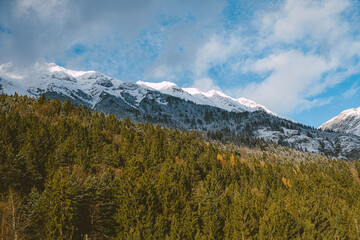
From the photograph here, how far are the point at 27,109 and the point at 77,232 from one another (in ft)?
260

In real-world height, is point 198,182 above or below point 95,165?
below

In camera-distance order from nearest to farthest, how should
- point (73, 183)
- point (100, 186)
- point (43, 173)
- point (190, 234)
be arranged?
point (73, 183) → point (190, 234) → point (100, 186) → point (43, 173)

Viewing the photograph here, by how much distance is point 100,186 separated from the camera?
135 ft

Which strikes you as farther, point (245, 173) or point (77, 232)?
point (245, 173)

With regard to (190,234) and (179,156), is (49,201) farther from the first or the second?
(179,156)

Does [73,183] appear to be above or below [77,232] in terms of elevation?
above

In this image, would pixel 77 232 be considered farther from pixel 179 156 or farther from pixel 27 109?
pixel 27 109

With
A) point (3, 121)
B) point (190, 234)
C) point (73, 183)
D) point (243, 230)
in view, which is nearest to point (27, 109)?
point (3, 121)

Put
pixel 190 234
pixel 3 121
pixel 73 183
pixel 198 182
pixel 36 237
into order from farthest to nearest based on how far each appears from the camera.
Answer: pixel 198 182
pixel 3 121
pixel 190 234
pixel 73 183
pixel 36 237

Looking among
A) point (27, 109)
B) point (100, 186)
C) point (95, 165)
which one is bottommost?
point (100, 186)

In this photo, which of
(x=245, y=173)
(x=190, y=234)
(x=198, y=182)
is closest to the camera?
(x=190, y=234)

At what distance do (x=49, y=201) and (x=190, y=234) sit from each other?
78.4 feet

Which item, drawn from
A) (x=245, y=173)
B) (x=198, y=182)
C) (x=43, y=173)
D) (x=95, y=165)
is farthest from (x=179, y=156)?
(x=43, y=173)

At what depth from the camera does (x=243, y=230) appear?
38.6 meters
